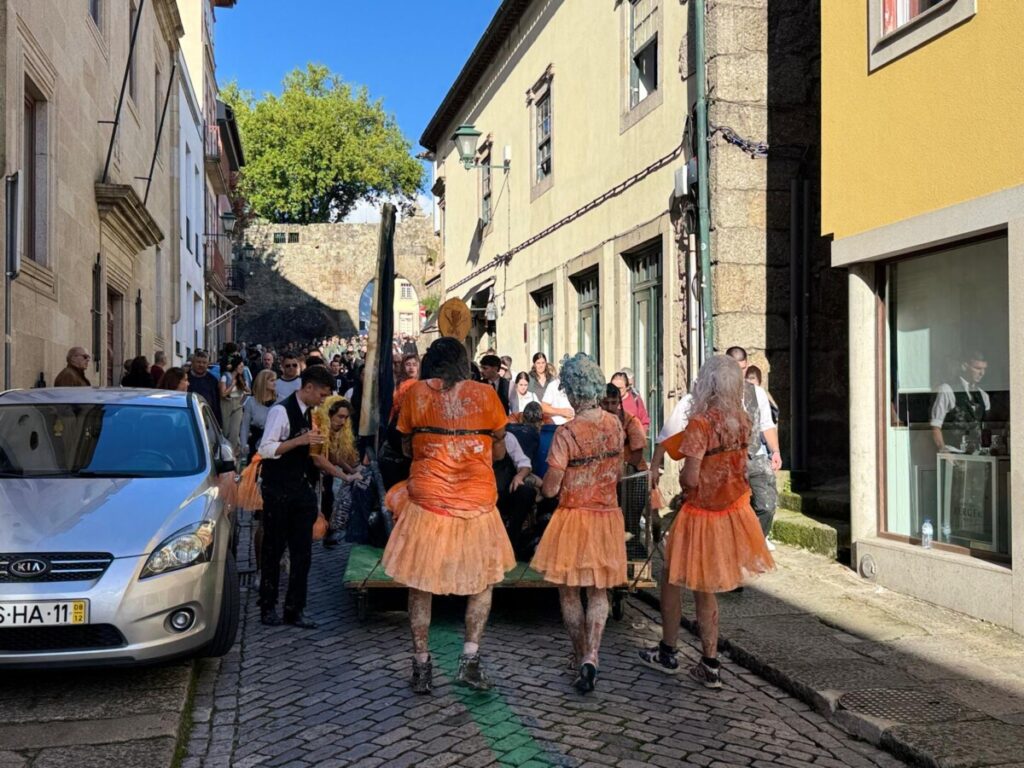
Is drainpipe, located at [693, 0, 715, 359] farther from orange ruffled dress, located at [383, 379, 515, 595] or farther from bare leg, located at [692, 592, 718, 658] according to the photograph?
orange ruffled dress, located at [383, 379, 515, 595]

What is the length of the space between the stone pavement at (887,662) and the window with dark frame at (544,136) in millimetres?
11150

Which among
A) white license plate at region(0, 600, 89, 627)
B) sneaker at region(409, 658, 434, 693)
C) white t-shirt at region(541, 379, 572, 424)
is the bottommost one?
sneaker at region(409, 658, 434, 693)

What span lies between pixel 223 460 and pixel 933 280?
16.9 ft

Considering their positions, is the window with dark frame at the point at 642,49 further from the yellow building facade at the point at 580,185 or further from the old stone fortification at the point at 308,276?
the old stone fortification at the point at 308,276

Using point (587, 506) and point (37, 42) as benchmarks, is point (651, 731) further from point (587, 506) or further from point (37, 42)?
point (37, 42)

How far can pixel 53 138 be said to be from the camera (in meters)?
12.3

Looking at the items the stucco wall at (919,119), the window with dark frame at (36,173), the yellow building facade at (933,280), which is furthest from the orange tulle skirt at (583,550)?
the window with dark frame at (36,173)

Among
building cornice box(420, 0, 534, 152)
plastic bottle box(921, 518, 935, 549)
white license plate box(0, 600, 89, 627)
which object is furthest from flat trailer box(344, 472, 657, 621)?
building cornice box(420, 0, 534, 152)

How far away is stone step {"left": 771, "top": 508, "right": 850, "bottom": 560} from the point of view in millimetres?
8805

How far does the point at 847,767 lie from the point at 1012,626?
2.58 m

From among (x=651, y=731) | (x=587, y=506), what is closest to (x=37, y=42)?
(x=587, y=506)

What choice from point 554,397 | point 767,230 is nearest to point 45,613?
point 554,397

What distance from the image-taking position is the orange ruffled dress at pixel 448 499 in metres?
5.21

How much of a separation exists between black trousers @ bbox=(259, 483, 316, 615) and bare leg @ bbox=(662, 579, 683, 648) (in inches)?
94.6
